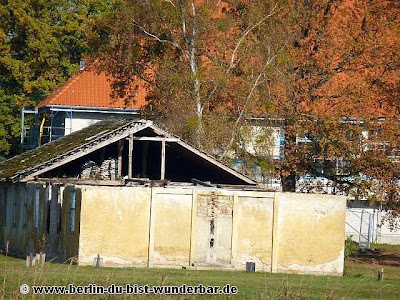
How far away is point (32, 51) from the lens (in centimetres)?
6128

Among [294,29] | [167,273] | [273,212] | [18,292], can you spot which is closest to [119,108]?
[294,29]

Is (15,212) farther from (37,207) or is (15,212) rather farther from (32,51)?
(32,51)

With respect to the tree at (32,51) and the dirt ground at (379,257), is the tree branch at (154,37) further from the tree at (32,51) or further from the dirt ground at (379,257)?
the tree at (32,51)

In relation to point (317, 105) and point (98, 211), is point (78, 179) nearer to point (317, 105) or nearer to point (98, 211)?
point (98, 211)

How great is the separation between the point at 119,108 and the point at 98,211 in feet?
91.9

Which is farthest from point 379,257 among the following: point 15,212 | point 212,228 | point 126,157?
point 212,228

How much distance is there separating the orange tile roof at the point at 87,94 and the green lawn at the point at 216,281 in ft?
94.7

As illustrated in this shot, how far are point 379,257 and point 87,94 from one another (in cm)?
1806

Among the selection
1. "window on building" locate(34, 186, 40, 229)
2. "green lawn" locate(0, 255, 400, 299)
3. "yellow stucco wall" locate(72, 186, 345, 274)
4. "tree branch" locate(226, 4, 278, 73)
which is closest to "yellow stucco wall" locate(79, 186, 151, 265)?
"yellow stucco wall" locate(72, 186, 345, 274)

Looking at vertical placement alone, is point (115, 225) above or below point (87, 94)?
below

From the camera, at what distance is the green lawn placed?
2069 cm

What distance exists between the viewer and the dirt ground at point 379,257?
42594 mm

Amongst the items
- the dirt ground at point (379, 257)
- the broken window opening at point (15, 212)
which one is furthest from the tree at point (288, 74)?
the broken window opening at point (15, 212)

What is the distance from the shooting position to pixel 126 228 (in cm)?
2858
